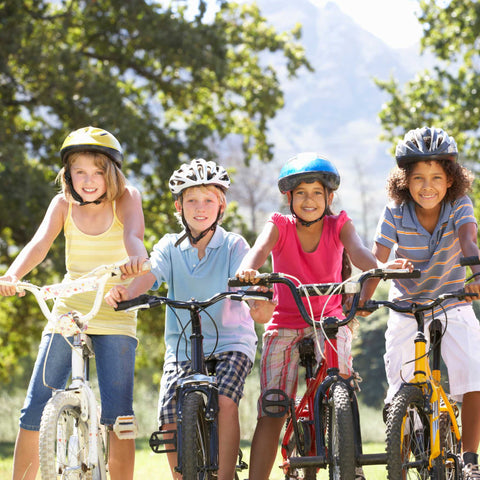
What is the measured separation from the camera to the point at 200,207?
527cm

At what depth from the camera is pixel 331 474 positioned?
4.07m

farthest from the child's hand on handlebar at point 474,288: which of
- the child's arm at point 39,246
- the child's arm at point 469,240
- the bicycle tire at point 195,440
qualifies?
the child's arm at point 39,246

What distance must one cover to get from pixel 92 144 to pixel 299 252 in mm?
1457

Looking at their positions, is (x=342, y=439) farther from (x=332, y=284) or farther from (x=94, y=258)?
(x=94, y=258)

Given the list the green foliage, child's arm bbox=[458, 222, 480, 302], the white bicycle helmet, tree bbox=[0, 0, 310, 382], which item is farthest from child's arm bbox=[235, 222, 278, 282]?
the green foliage

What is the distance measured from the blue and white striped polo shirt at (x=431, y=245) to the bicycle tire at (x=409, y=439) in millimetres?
1086

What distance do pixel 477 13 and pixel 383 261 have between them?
14.1m

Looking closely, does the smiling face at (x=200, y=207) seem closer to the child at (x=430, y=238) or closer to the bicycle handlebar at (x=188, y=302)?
the bicycle handlebar at (x=188, y=302)

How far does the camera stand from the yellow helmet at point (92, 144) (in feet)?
16.7

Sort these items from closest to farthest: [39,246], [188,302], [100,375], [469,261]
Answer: [188,302] < [469,261] < [100,375] < [39,246]

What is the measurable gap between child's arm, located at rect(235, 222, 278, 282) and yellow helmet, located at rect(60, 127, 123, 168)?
1.07 m

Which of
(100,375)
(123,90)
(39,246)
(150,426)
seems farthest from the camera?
(123,90)

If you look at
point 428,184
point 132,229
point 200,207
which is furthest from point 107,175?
point 428,184

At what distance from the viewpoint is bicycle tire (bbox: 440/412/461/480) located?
451 cm
